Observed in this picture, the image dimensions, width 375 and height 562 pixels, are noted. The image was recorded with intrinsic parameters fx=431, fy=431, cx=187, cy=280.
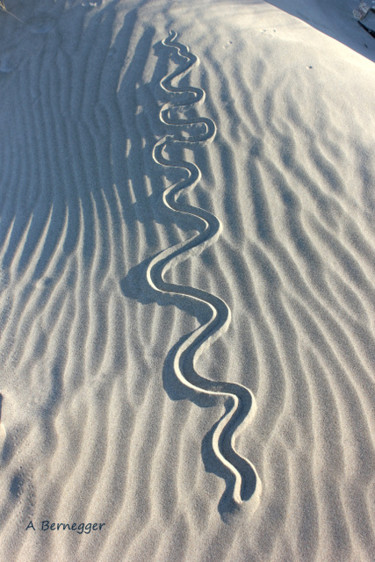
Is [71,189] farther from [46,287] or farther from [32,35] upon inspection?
[32,35]

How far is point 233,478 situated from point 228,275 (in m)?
1.28

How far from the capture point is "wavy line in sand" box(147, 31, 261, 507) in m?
2.09

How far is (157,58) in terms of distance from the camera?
4516 mm

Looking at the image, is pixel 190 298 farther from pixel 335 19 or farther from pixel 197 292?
pixel 335 19

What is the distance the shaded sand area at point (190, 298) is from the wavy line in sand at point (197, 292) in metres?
0.01

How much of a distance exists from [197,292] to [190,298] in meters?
0.06

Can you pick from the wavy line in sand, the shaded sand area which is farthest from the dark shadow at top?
the wavy line in sand

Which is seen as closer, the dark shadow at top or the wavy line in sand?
the wavy line in sand

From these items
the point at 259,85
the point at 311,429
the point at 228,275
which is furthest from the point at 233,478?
the point at 259,85

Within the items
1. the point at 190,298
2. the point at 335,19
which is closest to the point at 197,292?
the point at 190,298

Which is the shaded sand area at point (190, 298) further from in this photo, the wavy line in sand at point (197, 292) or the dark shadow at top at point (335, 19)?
the dark shadow at top at point (335, 19)

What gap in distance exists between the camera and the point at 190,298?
2.77 metres

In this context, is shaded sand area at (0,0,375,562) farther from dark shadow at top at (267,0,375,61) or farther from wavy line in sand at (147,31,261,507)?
dark shadow at top at (267,0,375,61)

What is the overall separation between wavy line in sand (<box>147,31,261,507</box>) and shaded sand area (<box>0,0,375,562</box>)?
1cm
